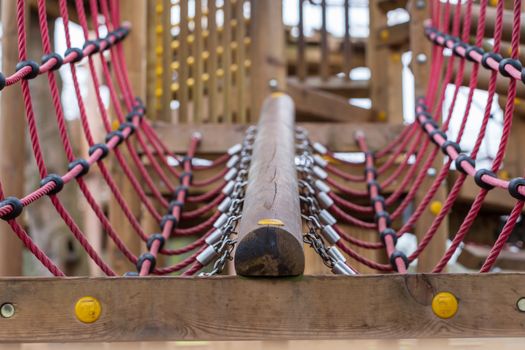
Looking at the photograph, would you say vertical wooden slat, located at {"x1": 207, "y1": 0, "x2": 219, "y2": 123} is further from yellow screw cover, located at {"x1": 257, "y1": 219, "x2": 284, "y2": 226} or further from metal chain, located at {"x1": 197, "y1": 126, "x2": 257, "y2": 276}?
yellow screw cover, located at {"x1": 257, "y1": 219, "x2": 284, "y2": 226}

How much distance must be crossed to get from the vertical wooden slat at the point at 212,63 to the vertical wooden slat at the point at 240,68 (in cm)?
9

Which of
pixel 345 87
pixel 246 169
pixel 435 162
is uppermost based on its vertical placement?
pixel 246 169

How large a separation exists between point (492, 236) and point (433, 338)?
305cm

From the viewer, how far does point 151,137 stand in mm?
3291

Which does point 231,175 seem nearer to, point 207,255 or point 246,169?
point 246,169

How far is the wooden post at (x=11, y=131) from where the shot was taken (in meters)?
3.37

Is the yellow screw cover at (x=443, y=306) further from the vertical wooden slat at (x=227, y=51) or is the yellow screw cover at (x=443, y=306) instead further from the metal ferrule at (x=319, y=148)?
the vertical wooden slat at (x=227, y=51)

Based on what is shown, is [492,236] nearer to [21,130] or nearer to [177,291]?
[21,130]

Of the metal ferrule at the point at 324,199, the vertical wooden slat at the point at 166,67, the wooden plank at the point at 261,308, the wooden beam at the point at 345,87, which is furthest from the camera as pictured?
the wooden beam at the point at 345,87

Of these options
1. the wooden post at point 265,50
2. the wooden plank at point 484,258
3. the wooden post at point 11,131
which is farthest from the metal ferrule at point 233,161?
the wooden plank at point 484,258

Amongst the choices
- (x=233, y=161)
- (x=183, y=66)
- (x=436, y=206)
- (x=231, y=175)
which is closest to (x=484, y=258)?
(x=436, y=206)

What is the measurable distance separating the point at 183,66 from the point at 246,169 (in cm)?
113

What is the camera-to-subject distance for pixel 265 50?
3711 millimetres

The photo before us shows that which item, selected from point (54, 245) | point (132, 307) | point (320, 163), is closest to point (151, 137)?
point (320, 163)
